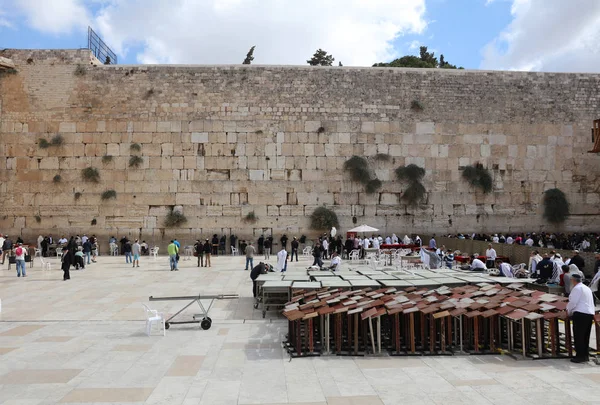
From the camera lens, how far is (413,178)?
19812 mm

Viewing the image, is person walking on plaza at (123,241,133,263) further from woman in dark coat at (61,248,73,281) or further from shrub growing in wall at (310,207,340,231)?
shrub growing in wall at (310,207,340,231)

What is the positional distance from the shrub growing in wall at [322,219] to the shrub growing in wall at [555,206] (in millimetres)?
9248

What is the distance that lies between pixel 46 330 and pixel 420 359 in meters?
5.52

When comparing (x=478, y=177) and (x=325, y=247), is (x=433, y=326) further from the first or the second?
(x=478, y=177)

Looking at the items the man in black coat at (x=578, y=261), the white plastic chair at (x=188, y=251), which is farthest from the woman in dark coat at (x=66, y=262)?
the man in black coat at (x=578, y=261)

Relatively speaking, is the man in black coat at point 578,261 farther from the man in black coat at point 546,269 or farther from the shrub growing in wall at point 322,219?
the shrub growing in wall at point 322,219

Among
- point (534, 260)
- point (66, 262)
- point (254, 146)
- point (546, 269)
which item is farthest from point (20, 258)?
point (534, 260)

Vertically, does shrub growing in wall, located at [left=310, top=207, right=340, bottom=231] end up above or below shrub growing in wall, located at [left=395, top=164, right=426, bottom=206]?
below

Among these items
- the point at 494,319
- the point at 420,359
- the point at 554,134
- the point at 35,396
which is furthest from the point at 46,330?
the point at 554,134

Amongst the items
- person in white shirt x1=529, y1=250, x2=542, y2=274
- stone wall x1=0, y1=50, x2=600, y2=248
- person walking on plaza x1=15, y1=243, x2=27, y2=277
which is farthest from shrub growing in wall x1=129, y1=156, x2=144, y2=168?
person in white shirt x1=529, y1=250, x2=542, y2=274

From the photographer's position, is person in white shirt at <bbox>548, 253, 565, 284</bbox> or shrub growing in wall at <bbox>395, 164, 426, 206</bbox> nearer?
person in white shirt at <bbox>548, 253, 565, 284</bbox>

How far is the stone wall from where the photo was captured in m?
19.2

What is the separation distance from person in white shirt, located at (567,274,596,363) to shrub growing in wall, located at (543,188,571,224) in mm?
16345

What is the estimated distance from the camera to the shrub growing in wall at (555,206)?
2014cm
